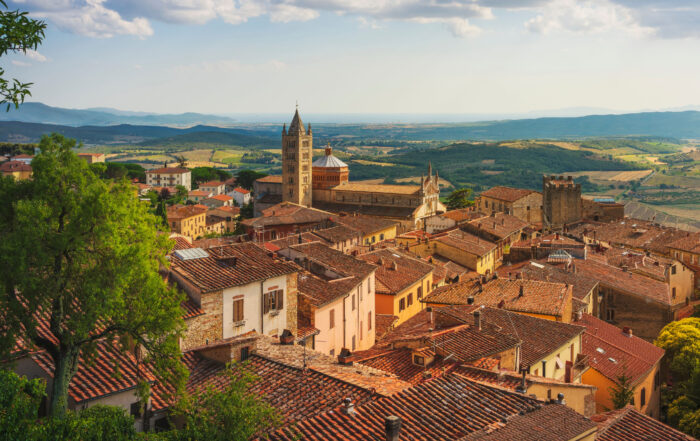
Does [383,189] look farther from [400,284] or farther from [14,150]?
[14,150]

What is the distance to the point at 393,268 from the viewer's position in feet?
130

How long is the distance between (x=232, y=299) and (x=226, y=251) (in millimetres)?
2692

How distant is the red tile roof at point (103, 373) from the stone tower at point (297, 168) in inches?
3564

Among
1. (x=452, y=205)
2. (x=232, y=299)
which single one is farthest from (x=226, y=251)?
(x=452, y=205)

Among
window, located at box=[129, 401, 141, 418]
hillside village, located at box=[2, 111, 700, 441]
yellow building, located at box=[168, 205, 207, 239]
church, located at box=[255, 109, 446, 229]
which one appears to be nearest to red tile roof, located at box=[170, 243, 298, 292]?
hillside village, located at box=[2, 111, 700, 441]

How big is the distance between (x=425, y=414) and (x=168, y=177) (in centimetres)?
17648

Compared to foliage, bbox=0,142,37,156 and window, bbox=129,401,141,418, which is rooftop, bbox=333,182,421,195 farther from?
foliage, bbox=0,142,37,156

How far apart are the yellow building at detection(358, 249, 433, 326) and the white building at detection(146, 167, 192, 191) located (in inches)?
5740

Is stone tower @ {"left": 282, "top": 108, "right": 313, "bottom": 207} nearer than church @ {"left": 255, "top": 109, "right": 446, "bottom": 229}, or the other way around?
church @ {"left": 255, "top": 109, "right": 446, "bottom": 229}

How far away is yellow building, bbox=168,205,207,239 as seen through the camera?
10319cm

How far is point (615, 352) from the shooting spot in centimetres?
2927

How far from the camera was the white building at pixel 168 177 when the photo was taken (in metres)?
181

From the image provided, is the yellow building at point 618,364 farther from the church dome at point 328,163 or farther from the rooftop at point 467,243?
the church dome at point 328,163

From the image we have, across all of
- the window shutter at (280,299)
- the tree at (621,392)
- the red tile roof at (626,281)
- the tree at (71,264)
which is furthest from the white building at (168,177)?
the tree at (71,264)
